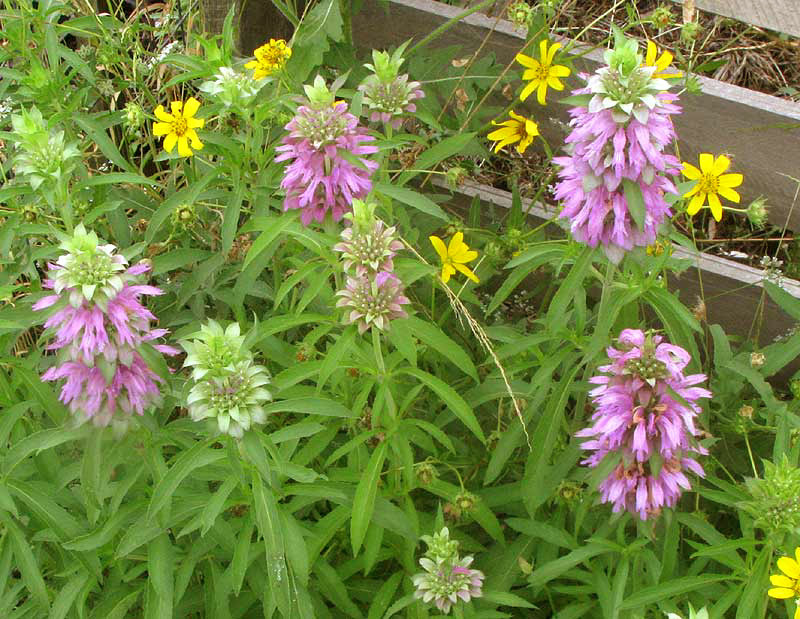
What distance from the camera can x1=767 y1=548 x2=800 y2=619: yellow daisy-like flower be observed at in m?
2.10

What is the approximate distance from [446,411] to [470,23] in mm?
1553

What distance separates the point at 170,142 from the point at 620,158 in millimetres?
1477

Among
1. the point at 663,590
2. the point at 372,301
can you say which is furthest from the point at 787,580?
the point at 372,301

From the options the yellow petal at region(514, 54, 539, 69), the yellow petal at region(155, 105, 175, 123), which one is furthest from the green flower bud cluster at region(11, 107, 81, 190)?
the yellow petal at region(514, 54, 539, 69)

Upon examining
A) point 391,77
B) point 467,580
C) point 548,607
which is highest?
point 391,77

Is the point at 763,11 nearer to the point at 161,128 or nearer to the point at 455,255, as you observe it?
the point at 455,255

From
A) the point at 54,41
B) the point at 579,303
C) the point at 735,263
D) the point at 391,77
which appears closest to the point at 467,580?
the point at 579,303

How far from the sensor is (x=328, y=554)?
104 inches

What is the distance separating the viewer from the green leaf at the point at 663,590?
2.24 meters

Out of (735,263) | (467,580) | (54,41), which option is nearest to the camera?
(467,580)

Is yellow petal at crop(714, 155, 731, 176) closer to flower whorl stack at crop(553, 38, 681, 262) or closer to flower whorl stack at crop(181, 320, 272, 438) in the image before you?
flower whorl stack at crop(553, 38, 681, 262)

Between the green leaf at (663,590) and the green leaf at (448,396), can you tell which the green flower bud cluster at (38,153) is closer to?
the green leaf at (448,396)

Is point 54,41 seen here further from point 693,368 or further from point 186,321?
point 693,368

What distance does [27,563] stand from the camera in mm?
2281
